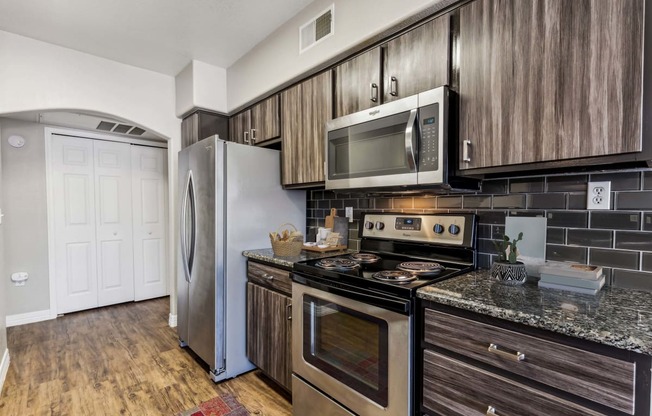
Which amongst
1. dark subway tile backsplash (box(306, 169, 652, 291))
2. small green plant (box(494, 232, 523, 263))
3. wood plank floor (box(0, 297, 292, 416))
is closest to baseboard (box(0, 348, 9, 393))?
wood plank floor (box(0, 297, 292, 416))

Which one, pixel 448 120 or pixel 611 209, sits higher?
pixel 448 120

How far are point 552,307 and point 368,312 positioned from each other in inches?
26.3

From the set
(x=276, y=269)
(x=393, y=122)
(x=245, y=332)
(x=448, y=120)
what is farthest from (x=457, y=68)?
(x=245, y=332)

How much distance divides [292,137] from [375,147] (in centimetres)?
83

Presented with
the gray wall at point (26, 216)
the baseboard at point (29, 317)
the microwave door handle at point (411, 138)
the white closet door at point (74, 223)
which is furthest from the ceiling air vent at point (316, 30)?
the baseboard at point (29, 317)

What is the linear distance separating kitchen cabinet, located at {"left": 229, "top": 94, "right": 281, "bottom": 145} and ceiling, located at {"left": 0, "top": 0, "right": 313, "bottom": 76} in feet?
1.69

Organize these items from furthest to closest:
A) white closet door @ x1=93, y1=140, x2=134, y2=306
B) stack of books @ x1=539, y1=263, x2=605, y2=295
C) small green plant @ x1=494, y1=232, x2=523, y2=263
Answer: white closet door @ x1=93, y1=140, x2=134, y2=306 < small green plant @ x1=494, y1=232, x2=523, y2=263 < stack of books @ x1=539, y1=263, x2=605, y2=295

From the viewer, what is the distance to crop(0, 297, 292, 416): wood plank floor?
202 centimetres

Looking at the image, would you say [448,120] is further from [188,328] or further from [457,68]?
[188,328]

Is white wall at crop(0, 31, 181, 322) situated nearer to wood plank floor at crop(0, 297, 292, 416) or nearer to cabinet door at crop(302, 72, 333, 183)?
wood plank floor at crop(0, 297, 292, 416)

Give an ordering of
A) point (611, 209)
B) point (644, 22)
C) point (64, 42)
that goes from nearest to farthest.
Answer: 1. point (644, 22)
2. point (611, 209)
3. point (64, 42)

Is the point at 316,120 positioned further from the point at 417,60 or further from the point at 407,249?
the point at 407,249

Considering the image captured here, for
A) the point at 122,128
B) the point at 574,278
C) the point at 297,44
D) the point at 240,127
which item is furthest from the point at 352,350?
the point at 122,128

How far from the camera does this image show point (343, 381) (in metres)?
1.52
